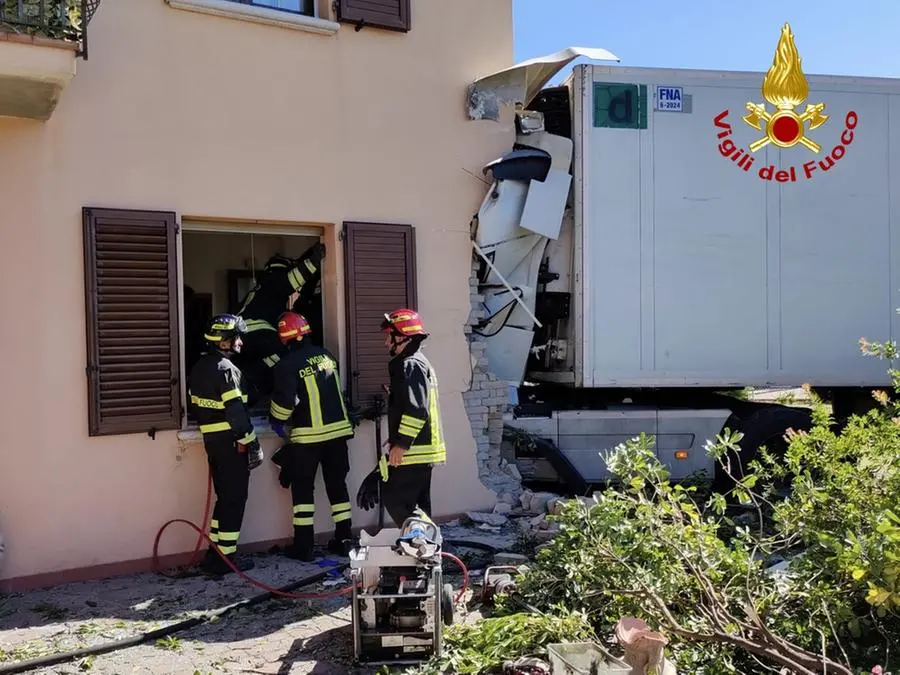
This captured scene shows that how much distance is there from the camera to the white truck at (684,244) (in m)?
7.04

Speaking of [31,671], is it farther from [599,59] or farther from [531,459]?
[599,59]

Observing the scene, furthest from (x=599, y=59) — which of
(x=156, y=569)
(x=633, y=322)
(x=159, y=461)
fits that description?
(x=156, y=569)

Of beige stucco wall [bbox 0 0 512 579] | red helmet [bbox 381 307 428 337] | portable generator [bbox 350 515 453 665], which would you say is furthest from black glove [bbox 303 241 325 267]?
portable generator [bbox 350 515 453 665]

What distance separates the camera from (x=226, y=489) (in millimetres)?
5578

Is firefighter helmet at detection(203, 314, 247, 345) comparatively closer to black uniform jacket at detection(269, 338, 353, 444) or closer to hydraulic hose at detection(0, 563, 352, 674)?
black uniform jacket at detection(269, 338, 353, 444)

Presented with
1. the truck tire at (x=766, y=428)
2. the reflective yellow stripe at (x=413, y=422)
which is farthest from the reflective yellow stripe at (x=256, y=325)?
the truck tire at (x=766, y=428)

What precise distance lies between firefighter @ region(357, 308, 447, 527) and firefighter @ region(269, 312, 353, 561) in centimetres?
55

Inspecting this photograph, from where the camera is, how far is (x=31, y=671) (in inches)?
162

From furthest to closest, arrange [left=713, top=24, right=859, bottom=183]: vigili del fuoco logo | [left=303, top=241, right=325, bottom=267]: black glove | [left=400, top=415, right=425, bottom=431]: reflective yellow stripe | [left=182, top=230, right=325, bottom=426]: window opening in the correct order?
[left=182, top=230, right=325, bottom=426]: window opening → [left=713, top=24, right=859, bottom=183]: vigili del fuoco logo → [left=303, top=241, right=325, bottom=267]: black glove → [left=400, top=415, right=425, bottom=431]: reflective yellow stripe

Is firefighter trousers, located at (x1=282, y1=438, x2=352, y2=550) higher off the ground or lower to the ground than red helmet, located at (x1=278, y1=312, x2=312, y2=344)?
lower

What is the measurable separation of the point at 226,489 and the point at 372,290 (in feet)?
6.28

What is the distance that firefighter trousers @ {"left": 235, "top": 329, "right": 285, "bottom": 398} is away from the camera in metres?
6.61

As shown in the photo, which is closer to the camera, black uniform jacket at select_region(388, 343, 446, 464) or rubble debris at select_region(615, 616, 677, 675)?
rubble debris at select_region(615, 616, 677, 675)

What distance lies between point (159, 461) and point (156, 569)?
0.76 metres
